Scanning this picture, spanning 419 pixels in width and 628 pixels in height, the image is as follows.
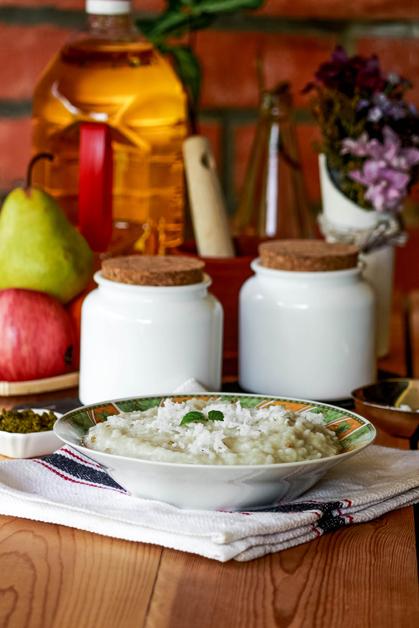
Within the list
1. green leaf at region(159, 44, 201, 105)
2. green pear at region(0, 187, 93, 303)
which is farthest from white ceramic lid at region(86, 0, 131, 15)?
green pear at region(0, 187, 93, 303)

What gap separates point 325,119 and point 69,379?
1.33ft

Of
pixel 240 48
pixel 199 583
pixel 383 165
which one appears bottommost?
pixel 199 583

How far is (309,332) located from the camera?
3.84 feet

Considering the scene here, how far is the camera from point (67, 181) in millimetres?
1526

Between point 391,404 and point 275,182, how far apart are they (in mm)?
447

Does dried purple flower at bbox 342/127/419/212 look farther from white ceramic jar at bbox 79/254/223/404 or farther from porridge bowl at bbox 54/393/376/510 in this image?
porridge bowl at bbox 54/393/376/510

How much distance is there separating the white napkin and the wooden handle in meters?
0.42

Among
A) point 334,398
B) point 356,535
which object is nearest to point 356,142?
point 334,398

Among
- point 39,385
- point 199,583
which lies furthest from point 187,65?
point 199,583

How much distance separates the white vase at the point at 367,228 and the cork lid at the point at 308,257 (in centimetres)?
15

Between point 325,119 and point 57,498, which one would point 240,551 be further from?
point 325,119

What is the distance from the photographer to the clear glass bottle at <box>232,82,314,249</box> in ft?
4.93

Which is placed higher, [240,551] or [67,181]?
[67,181]

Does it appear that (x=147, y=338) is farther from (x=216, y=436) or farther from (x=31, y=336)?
(x=216, y=436)
